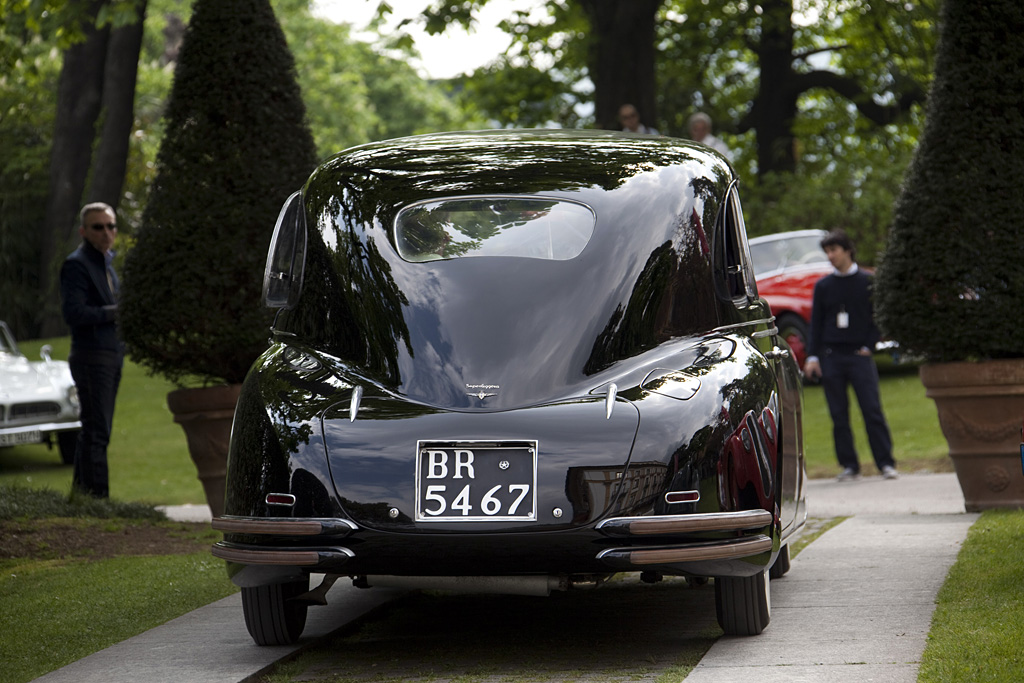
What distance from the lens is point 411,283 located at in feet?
16.3

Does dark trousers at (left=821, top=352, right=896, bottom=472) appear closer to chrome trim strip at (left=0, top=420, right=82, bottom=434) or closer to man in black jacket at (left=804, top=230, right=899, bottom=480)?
man in black jacket at (left=804, top=230, right=899, bottom=480)

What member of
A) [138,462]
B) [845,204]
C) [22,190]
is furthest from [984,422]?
[22,190]

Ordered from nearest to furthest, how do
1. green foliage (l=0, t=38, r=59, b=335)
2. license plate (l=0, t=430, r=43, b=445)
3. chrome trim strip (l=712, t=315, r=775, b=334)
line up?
1. chrome trim strip (l=712, t=315, r=775, b=334)
2. license plate (l=0, t=430, r=43, b=445)
3. green foliage (l=0, t=38, r=59, b=335)

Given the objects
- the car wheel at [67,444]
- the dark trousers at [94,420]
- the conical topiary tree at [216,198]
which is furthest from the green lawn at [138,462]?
the conical topiary tree at [216,198]

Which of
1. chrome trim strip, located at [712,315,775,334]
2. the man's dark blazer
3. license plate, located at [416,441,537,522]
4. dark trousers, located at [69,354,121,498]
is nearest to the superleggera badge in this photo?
license plate, located at [416,441,537,522]

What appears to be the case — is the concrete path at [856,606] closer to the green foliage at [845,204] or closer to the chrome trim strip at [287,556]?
the chrome trim strip at [287,556]

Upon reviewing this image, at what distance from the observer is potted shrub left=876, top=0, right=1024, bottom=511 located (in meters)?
7.86

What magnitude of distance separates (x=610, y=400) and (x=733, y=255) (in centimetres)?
119

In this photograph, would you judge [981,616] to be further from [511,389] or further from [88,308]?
[88,308]

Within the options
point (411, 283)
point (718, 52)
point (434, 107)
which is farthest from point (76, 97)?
point (434, 107)

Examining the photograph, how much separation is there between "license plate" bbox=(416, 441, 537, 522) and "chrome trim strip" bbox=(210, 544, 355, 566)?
326 millimetres

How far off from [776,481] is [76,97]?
72.5 ft

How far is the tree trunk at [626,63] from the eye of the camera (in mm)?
16703

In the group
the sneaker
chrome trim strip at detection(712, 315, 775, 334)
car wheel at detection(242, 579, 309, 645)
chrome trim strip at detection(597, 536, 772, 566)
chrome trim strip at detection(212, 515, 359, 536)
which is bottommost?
the sneaker
